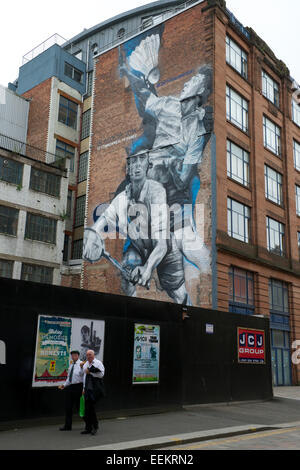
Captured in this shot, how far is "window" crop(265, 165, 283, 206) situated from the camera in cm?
3225

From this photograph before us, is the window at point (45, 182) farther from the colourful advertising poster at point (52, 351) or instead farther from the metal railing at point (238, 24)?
the colourful advertising poster at point (52, 351)

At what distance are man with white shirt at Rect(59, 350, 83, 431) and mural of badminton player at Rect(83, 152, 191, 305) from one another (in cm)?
1564

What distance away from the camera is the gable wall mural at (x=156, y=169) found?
2667cm

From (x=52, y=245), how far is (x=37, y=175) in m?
5.14

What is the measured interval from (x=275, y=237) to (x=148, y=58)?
613 inches

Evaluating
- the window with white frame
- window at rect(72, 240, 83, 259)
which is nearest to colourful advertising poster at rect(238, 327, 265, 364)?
the window with white frame

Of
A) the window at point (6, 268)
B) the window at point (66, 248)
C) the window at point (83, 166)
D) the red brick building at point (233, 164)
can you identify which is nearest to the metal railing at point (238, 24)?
the red brick building at point (233, 164)

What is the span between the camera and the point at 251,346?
1839 cm

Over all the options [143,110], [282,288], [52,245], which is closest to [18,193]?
[52,245]

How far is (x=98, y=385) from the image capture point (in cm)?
1001

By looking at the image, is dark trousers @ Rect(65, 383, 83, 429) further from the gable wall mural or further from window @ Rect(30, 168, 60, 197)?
window @ Rect(30, 168, 60, 197)

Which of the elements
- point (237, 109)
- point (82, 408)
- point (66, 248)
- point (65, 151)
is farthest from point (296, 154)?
point (82, 408)
